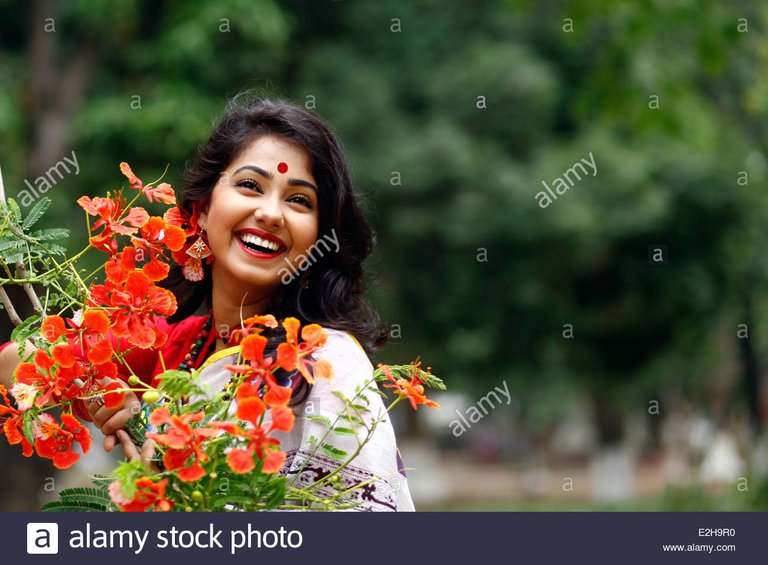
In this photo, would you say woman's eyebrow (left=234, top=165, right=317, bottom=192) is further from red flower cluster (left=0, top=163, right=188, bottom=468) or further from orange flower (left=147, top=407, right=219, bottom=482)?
orange flower (left=147, top=407, right=219, bottom=482)

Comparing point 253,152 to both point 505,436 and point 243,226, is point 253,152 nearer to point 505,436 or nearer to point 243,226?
point 243,226

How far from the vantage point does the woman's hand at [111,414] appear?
1.83m

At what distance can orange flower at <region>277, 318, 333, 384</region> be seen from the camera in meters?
1.61

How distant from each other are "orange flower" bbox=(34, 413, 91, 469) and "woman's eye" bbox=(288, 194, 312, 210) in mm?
631

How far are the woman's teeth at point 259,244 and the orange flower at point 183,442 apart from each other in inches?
23.7

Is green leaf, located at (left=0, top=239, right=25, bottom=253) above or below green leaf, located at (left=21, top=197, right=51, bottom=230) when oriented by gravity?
below

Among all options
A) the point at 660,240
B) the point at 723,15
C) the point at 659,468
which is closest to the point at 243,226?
the point at 723,15

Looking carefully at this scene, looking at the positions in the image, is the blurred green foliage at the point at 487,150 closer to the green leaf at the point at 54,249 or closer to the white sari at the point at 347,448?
the white sari at the point at 347,448

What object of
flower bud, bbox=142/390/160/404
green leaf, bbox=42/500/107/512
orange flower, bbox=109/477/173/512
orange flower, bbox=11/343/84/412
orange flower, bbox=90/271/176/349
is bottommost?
orange flower, bbox=109/477/173/512

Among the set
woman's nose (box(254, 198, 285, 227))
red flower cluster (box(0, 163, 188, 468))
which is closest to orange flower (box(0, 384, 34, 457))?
red flower cluster (box(0, 163, 188, 468))

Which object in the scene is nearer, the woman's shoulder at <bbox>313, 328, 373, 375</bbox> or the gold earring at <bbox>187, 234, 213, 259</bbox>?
the woman's shoulder at <bbox>313, 328, 373, 375</bbox>

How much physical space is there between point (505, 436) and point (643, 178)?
22390 millimetres

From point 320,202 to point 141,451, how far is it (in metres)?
0.67

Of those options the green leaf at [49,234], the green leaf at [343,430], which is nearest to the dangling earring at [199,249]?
the green leaf at [49,234]
